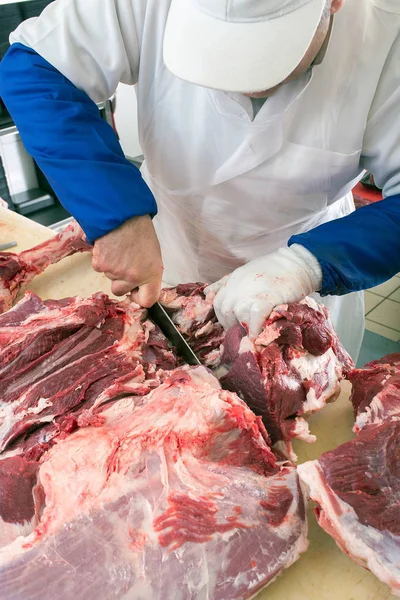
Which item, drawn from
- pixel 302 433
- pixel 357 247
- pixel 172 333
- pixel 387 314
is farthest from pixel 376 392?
pixel 387 314

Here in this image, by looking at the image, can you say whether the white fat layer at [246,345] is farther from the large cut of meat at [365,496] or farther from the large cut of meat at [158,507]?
the large cut of meat at [365,496]

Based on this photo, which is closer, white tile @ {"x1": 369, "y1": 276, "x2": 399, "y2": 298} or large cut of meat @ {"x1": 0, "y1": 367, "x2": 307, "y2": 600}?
large cut of meat @ {"x1": 0, "y1": 367, "x2": 307, "y2": 600}

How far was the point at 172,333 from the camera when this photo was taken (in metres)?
2.55

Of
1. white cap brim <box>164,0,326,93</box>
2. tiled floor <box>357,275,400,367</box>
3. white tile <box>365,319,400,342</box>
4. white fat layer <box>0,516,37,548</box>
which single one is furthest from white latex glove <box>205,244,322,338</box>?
white tile <box>365,319,400,342</box>

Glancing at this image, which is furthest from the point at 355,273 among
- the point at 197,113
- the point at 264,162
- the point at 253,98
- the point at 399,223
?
the point at 197,113

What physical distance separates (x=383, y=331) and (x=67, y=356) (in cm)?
418

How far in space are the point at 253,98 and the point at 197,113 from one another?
1.19ft

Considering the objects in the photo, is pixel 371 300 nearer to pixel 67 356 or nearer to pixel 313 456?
pixel 313 456

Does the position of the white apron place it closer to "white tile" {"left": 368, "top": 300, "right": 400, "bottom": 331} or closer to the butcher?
the butcher

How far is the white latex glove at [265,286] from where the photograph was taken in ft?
7.77

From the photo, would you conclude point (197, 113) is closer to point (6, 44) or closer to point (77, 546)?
point (77, 546)

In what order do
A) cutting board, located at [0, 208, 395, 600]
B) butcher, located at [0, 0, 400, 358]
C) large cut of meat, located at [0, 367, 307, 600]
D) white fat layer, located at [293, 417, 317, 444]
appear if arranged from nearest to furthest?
large cut of meat, located at [0, 367, 307, 600] → cutting board, located at [0, 208, 395, 600] → white fat layer, located at [293, 417, 317, 444] → butcher, located at [0, 0, 400, 358]

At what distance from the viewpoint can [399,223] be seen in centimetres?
265

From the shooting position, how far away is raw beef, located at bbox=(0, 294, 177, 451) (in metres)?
2.14
